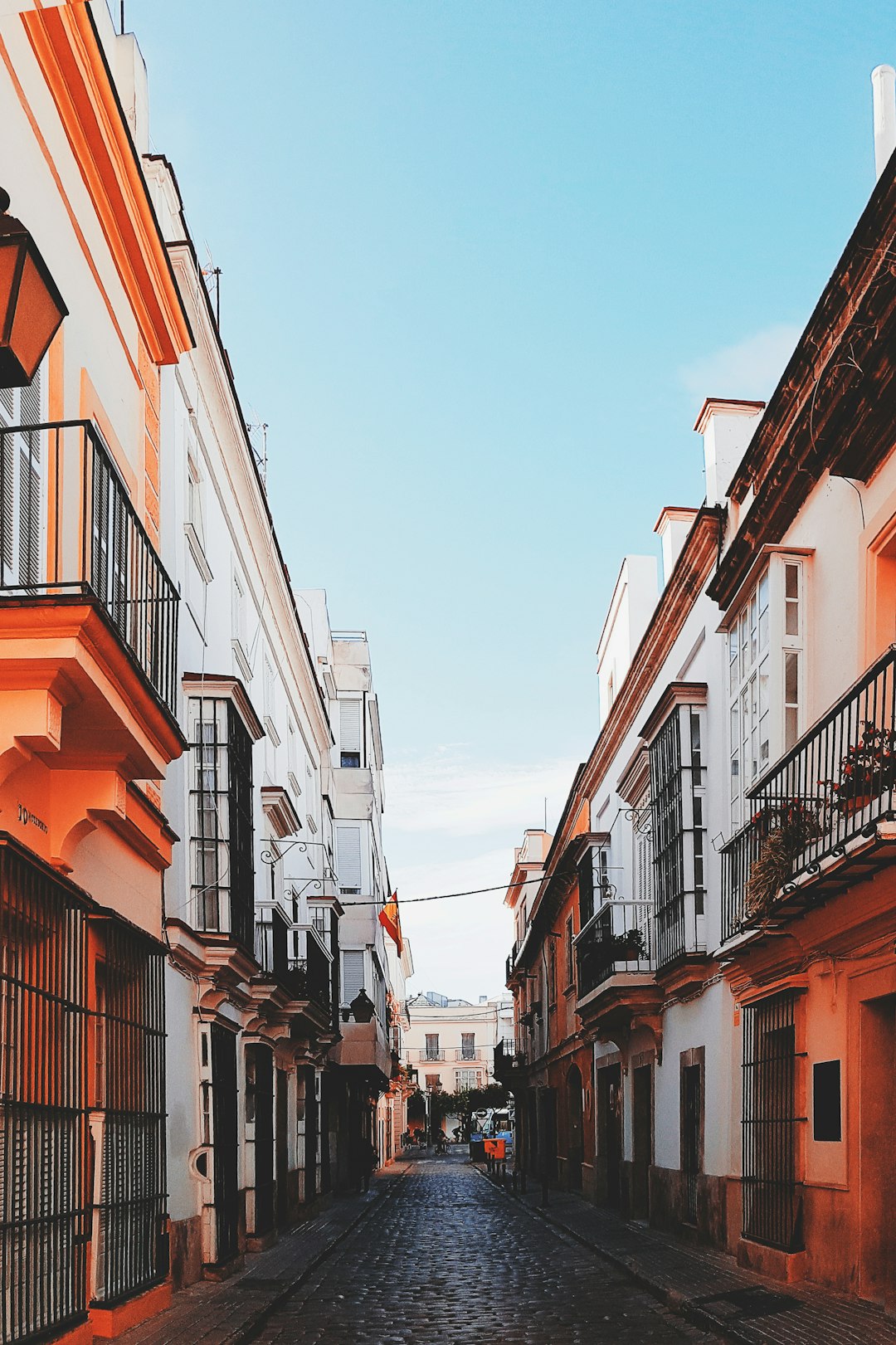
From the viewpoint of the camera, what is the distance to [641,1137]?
20.3 meters

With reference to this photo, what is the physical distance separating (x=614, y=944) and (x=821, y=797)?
8.54m

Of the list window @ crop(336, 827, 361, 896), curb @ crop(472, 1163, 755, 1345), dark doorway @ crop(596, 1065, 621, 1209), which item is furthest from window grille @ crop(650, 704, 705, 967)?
window @ crop(336, 827, 361, 896)

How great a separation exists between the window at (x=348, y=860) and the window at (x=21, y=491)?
29547mm

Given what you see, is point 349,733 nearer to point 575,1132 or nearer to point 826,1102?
point 575,1132

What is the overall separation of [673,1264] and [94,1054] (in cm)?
662

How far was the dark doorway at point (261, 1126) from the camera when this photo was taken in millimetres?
17516

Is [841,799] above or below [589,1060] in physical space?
above

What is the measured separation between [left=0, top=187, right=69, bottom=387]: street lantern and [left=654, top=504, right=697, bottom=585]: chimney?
14.6m

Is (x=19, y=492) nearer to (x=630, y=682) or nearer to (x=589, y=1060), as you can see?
(x=630, y=682)

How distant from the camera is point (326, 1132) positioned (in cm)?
3005

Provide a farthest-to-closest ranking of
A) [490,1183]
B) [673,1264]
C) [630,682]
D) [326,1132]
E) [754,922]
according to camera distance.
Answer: [490,1183], [326,1132], [630,682], [673,1264], [754,922]

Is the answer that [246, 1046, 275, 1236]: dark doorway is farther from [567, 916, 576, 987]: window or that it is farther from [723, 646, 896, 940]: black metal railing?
[567, 916, 576, 987]: window

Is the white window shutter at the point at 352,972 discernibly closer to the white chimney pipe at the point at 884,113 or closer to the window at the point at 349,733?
the window at the point at 349,733

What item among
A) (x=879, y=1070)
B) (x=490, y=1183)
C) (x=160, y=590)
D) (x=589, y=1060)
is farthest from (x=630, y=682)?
(x=490, y=1183)
